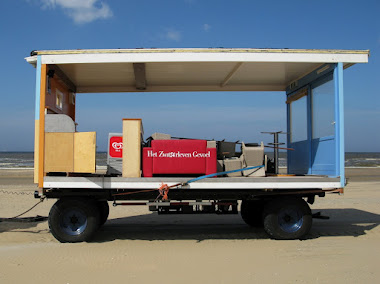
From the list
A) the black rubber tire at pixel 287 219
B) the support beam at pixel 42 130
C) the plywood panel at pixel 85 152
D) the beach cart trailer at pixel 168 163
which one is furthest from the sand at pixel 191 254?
the plywood panel at pixel 85 152

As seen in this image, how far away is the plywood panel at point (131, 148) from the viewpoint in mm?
7125

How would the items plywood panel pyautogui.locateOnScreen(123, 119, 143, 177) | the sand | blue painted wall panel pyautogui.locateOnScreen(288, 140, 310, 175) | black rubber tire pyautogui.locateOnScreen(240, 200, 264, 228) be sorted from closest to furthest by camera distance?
the sand < plywood panel pyautogui.locateOnScreen(123, 119, 143, 177) < black rubber tire pyautogui.locateOnScreen(240, 200, 264, 228) < blue painted wall panel pyautogui.locateOnScreen(288, 140, 310, 175)

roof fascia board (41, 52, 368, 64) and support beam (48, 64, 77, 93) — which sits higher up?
roof fascia board (41, 52, 368, 64)

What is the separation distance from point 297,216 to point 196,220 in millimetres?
3375

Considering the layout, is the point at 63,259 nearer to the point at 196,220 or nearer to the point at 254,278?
the point at 254,278

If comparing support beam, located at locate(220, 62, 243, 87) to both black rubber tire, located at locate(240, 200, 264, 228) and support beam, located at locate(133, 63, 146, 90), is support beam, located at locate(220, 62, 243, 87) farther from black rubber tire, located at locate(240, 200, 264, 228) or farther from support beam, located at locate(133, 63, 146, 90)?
black rubber tire, located at locate(240, 200, 264, 228)

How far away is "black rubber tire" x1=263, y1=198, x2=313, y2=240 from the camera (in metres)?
7.36

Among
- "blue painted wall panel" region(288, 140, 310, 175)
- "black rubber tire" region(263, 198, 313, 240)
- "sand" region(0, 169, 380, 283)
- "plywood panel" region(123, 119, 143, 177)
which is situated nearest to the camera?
"sand" region(0, 169, 380, 283)

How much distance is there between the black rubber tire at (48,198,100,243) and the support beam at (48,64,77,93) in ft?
8.32

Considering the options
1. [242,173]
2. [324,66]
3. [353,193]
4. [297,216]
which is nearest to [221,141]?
[242,173]

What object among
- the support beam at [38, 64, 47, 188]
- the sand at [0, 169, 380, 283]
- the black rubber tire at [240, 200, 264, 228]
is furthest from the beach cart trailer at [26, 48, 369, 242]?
the black rubber tire at [240, 200, 264, 228]

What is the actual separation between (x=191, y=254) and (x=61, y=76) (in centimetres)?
475

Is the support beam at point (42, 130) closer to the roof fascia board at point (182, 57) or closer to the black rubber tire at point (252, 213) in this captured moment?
the roof fascia board at point (182, 57)

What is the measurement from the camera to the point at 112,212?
11.5 metres
